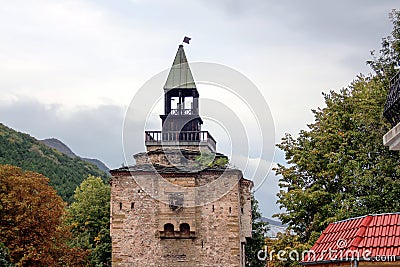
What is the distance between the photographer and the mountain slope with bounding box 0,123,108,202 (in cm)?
6969

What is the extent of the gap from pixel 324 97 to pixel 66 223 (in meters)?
24.7

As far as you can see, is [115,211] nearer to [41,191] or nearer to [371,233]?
[41,191]

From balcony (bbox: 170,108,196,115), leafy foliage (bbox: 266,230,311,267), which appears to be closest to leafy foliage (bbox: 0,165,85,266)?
balcony (bbox: 170,108,196,115)

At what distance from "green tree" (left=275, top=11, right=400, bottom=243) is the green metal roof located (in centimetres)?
1205

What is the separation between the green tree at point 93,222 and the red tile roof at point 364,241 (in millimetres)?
33039

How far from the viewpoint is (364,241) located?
916cm

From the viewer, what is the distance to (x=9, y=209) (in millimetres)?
34094

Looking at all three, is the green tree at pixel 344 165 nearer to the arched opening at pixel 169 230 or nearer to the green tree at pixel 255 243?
the arched opening at pixel 169 230

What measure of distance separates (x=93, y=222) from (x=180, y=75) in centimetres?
1358

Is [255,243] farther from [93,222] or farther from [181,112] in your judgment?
[93,222]

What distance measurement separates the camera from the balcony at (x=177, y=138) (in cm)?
3700

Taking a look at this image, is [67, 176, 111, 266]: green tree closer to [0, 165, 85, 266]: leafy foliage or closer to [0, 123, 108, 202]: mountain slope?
[0, 165, 85, 266]: leafy foliage

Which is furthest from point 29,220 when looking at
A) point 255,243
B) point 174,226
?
point 255,243

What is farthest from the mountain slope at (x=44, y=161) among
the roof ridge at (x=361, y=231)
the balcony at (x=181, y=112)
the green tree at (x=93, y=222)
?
the roof ridge at (x=361, y=231)
